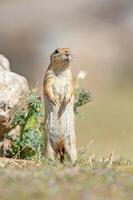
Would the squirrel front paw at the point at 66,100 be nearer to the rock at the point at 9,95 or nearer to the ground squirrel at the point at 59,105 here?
the ground squirrel at the point at 59,105

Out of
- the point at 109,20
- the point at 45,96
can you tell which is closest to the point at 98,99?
the point at 109,20

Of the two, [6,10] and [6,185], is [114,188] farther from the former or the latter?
[6,10]

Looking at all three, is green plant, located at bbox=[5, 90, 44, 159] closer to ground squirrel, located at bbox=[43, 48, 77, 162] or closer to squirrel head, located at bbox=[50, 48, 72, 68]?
ground squirrel, located at bbox=[43, 48, 77, 162]

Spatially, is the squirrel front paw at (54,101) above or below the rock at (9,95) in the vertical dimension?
below

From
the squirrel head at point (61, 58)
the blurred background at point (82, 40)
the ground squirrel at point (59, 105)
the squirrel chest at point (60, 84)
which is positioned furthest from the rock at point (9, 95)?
the blurred background at point (82, 40)

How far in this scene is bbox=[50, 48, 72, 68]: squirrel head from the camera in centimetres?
895

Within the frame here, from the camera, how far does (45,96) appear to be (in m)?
9.05

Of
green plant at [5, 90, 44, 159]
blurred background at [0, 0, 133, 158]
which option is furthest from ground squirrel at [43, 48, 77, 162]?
blurred background at [0, 0, 133, 158]

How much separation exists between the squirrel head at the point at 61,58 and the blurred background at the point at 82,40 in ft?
30.0

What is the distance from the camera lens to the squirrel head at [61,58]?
352 inches

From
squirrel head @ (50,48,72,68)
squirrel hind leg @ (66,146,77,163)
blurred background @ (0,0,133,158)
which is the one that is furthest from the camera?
blurred background @ (0,0,133,158)

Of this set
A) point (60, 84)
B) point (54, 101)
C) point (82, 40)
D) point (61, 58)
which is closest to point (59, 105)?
point (54, 101)

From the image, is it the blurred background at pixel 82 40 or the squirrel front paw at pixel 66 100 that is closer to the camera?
the squirrel front paw at pixel 66 100

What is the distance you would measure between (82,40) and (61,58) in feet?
53.7
